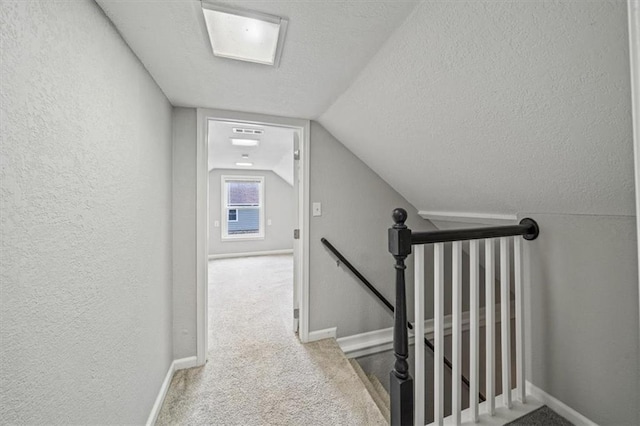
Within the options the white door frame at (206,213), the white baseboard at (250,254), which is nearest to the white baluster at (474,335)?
the white door frame at (206,213)

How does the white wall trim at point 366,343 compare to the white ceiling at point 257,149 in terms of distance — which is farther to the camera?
the white ceiling at point 257,149

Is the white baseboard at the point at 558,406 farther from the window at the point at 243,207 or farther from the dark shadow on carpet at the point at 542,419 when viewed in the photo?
the window at the point at 243,207

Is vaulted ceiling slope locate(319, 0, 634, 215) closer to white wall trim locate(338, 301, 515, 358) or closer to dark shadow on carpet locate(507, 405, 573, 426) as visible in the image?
dark shadow on carpet locate(507, 405, 573, 426)

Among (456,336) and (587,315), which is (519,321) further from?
(456,336)

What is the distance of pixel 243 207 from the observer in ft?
20.4

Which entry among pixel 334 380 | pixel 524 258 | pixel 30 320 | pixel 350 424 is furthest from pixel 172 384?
pixel 524 258

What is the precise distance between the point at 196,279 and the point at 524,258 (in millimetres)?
2252

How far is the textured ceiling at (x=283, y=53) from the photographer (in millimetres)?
958

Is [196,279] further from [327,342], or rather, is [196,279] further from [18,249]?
[18,249]

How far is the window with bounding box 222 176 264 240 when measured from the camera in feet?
19.7

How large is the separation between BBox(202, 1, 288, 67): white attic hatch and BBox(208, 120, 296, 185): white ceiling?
0.87 metres

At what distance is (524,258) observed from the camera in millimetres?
1601

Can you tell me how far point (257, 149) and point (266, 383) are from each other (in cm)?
320

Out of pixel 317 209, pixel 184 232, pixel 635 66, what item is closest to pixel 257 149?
pixel 317 209
